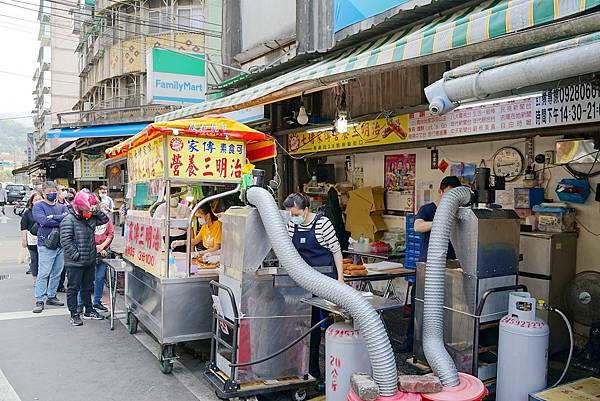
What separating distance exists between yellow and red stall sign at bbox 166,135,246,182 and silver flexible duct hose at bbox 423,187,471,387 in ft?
8.53

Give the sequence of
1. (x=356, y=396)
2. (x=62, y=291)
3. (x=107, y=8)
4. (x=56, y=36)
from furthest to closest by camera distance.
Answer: (x=56, y=36)
(x=107, y=8)
(x=62, y=291)
(x=356, y=396)

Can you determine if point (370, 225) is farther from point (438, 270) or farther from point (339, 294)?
point (339, 294)

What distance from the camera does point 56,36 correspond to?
48.8 metres

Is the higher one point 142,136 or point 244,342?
point 142,136

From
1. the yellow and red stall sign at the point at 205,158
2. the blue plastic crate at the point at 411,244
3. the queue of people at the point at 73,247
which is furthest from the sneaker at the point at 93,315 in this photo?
the blue plastic crate at the point at 411,244

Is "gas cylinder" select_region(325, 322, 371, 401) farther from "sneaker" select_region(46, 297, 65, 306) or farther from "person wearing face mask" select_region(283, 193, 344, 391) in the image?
"sneaker" select_region(46, 297, 65, 306)

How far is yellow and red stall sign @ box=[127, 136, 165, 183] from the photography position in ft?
19.3

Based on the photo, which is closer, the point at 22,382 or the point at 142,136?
the point at 22,382

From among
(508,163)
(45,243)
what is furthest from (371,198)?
(45,243)

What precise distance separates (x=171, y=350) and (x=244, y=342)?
1347 millimetres

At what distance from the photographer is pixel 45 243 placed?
8414 mm

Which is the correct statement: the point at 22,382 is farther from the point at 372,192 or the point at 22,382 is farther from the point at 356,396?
the point at 372,192

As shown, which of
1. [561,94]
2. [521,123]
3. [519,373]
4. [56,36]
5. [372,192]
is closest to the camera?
[519,373]

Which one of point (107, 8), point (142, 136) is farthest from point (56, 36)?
point (142, 136)
